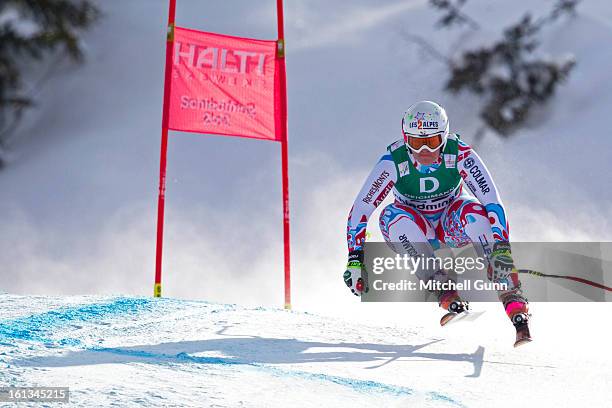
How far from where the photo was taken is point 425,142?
5859 mm

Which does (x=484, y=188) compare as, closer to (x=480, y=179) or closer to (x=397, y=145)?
(x=480, y=179)

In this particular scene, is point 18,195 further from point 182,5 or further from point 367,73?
point 367,73

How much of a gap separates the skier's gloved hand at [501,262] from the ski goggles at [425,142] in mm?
802

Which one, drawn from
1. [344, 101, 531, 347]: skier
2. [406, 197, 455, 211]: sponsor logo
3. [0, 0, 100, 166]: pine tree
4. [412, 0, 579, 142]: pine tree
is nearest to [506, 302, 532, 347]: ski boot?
[344, 101, 531, 347]: skier

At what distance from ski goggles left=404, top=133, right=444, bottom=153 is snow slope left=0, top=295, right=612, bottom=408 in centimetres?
128

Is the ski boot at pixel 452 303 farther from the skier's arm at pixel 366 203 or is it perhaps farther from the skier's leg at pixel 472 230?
the skier's arm at pixel 366 203

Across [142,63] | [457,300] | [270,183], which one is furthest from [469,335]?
[142,63]

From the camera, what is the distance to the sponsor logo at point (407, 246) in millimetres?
6012

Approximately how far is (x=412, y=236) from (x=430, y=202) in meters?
0.32

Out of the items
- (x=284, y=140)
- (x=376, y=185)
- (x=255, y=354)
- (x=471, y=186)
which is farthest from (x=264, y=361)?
(x=284, y=140)

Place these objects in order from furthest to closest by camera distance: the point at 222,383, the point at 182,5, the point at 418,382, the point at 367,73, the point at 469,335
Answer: the point at 182,5 → the point at 367,73 → the point at 469,335 → the point at 418,382 → the point at 222,383

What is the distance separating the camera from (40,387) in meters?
3.53

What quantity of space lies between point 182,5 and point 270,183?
9482mm

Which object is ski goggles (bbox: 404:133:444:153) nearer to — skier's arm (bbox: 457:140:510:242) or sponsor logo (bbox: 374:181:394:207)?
skier's arm (bbox: 457:140:510:242)
